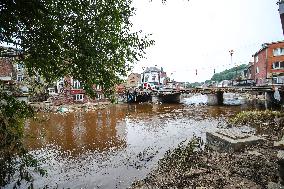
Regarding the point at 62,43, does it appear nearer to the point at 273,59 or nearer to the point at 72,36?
the point at 72,36

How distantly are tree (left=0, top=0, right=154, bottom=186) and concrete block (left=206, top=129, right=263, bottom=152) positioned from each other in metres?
6.02

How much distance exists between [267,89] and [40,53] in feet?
112

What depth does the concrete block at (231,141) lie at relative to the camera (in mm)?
11219

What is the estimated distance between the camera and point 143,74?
3605 inches

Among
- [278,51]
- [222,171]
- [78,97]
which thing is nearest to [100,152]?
[222,171]

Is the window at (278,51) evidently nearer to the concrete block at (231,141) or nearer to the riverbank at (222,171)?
the concrete block at (231,141)

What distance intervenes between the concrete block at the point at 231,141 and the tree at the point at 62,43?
6018mm

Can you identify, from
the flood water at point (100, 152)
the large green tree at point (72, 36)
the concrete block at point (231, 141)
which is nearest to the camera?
the large green tree at point (72, 36)

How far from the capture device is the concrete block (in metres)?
11.2

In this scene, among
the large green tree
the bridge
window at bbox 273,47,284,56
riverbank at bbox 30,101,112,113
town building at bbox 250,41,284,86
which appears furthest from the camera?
window at bbox 273,47,284,56

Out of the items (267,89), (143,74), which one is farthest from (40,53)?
(143,74)

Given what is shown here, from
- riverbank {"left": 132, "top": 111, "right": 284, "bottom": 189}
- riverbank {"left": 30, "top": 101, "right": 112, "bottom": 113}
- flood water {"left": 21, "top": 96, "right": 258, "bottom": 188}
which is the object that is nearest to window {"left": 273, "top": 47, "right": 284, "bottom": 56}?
flood water {"left": 21, "top": 96, "right": 258, "bottom": 188}

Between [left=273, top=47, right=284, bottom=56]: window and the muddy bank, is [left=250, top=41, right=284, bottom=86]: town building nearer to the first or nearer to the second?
[left=273, top=47, right=284, bottom=56]: window

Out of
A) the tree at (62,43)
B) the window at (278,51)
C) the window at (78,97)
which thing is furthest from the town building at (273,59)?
the tree at (62,43)
